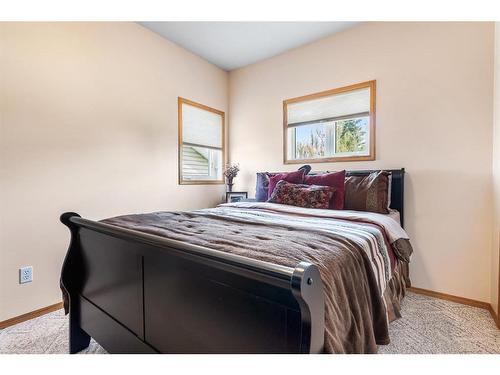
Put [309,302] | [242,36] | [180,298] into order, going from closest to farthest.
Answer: [309,302], [180,298], [242,36]

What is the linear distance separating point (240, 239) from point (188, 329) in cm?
41

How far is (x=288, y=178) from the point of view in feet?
8.82

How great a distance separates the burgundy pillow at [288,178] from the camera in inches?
104

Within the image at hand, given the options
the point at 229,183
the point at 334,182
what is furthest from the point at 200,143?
the point at 334,182

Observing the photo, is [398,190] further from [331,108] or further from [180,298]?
[180,298]

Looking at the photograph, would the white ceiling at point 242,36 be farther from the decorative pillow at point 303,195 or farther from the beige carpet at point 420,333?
the beige carpet at point 420,333

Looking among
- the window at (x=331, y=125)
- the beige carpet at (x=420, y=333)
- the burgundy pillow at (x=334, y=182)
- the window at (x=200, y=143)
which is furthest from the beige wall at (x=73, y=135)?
the burgundy pillow at (x=334, y=182)

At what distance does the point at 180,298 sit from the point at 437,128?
8.33ft

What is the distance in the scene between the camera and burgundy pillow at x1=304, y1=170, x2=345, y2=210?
2301 mm

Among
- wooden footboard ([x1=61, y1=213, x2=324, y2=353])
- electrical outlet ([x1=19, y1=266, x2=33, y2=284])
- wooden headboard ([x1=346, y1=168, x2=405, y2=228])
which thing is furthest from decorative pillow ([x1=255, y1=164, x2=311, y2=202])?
electrical outlet ([x1=19, y1=266, x2=33, y2=284])

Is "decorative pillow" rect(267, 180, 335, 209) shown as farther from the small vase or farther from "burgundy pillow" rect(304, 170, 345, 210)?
the small vase

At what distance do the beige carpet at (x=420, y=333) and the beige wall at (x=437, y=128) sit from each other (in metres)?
0.33

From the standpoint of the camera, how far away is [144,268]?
115 cm
